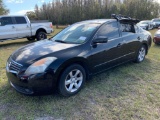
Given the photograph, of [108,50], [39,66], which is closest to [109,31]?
[108,50]

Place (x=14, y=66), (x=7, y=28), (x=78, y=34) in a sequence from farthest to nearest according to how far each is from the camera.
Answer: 1. (x=7, y=28)
2. (x=78, y=34)
3. (x=14, y=66)

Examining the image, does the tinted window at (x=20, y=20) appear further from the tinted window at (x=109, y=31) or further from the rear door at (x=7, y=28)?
the tinted window at (x=109, y=31)

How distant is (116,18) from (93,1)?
39106 millimetres

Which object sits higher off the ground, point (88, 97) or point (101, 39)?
point (101, 39)

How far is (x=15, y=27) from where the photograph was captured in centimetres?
980

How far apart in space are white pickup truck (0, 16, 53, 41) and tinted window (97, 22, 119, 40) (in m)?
7.20

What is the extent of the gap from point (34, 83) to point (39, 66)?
0.31 m

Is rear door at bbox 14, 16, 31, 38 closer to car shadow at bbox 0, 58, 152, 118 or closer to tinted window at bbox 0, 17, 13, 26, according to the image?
tinted window at bbox 0, 17, 13, 26

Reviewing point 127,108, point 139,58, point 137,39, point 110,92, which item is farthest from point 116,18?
point 127,108

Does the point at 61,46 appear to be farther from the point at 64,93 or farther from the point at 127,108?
the point at 127,108

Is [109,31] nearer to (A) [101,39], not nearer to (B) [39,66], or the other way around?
(A) [101,39]

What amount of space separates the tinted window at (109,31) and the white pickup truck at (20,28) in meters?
7.20

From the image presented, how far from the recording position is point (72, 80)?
11.2 ft

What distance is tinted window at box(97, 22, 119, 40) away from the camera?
13.3 feet
